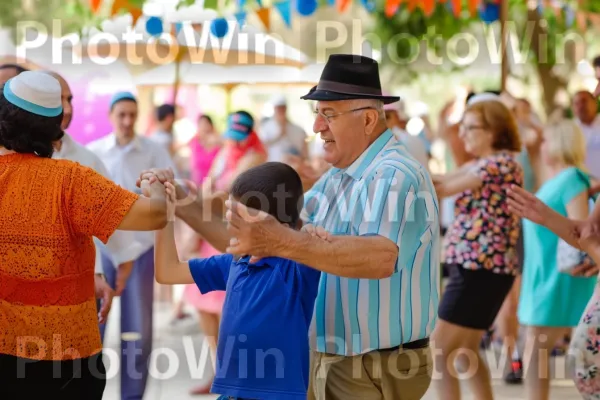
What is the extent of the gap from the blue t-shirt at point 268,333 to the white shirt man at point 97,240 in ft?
5.20

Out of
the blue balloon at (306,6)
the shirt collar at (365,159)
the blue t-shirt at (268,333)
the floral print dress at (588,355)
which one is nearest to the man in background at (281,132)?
the blue balloon at (306,6)

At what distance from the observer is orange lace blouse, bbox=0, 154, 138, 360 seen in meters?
3.10

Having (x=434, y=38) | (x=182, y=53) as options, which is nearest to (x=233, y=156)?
(x=182, y=53)

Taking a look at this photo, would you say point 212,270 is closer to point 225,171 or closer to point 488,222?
point 488,222

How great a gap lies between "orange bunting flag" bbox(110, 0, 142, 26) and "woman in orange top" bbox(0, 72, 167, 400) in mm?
4236

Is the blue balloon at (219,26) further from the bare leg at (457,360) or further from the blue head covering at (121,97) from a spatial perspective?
the bare leg at (457,360)

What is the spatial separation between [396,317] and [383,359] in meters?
0.15

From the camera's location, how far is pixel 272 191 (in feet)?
10.5

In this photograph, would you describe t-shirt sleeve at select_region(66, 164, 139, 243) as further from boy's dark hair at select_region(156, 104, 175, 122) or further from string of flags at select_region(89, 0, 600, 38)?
boy's dark hair at select_region(156, 104, 175, 122)

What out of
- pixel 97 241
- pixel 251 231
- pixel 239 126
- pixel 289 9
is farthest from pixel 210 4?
pixel 251 231

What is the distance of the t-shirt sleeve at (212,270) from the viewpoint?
3426mm

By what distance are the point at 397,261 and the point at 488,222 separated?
2.47 meters

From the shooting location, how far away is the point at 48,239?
3.12 metres

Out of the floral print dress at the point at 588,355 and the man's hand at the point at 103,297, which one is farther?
the man's hand at the point at 103,297
